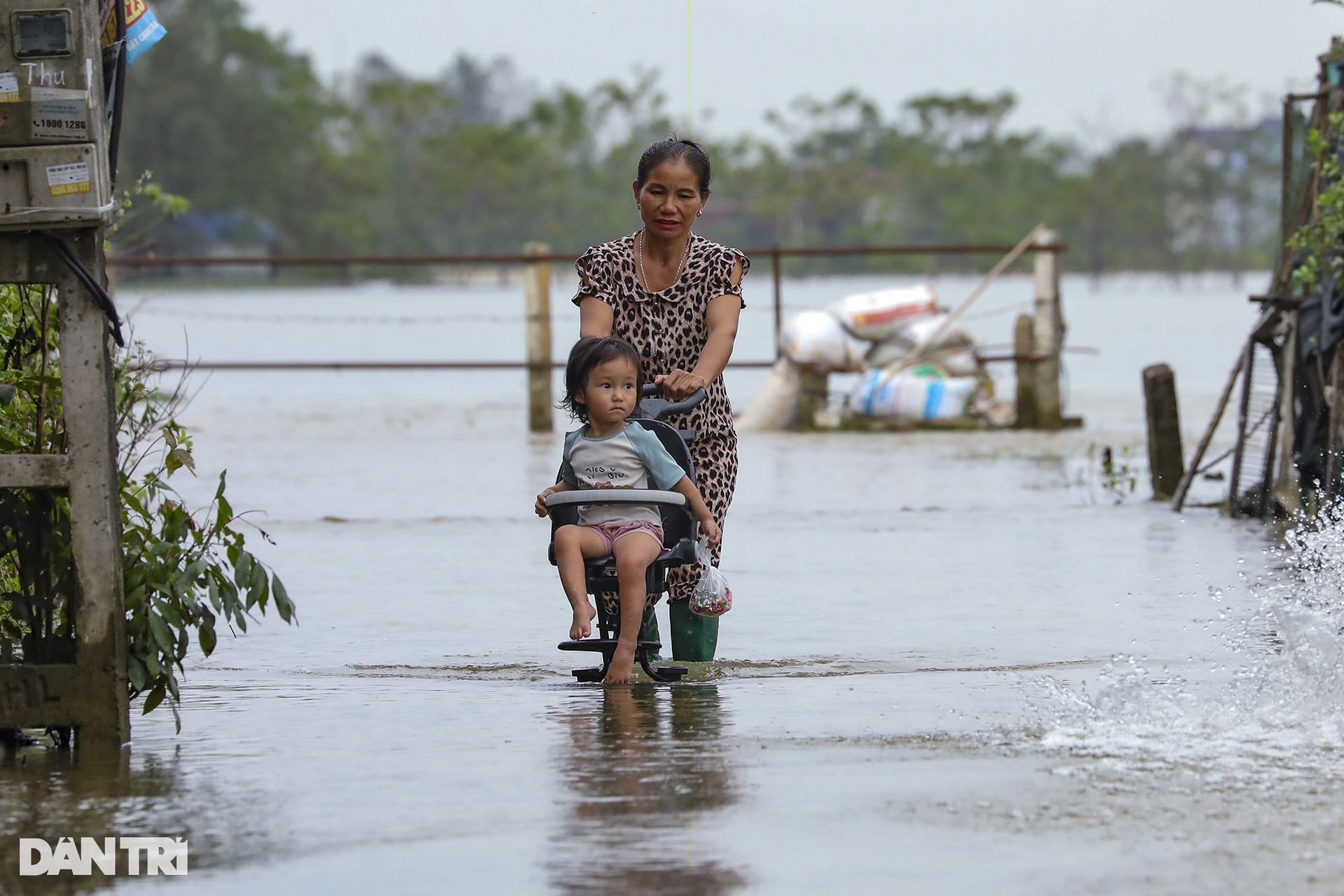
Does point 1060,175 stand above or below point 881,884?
above

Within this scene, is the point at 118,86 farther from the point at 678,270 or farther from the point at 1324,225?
the point at 1324,225

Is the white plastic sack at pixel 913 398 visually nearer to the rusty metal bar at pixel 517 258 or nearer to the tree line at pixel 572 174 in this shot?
the rusty metal bar at pixel 517 258

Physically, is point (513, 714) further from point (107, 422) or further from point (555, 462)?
point (555, 462)

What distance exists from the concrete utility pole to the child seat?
1.28 metres

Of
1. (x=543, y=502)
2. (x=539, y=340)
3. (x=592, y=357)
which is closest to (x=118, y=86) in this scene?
(x=592, y=357)

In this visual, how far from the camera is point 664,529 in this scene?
18.7 feet

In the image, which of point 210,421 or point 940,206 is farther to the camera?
point 940,206

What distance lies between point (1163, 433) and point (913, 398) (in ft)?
20.4

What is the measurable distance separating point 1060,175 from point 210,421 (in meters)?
84.4

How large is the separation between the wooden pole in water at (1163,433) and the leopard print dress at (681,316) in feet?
18.5

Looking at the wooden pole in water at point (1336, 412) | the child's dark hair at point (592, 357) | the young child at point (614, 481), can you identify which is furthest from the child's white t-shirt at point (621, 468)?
the wooden pole in water at point (1336, 412)

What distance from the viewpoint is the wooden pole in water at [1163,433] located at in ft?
36.5

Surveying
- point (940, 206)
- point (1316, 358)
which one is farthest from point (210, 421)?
point (940, 206)

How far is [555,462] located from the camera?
46.6 ft
